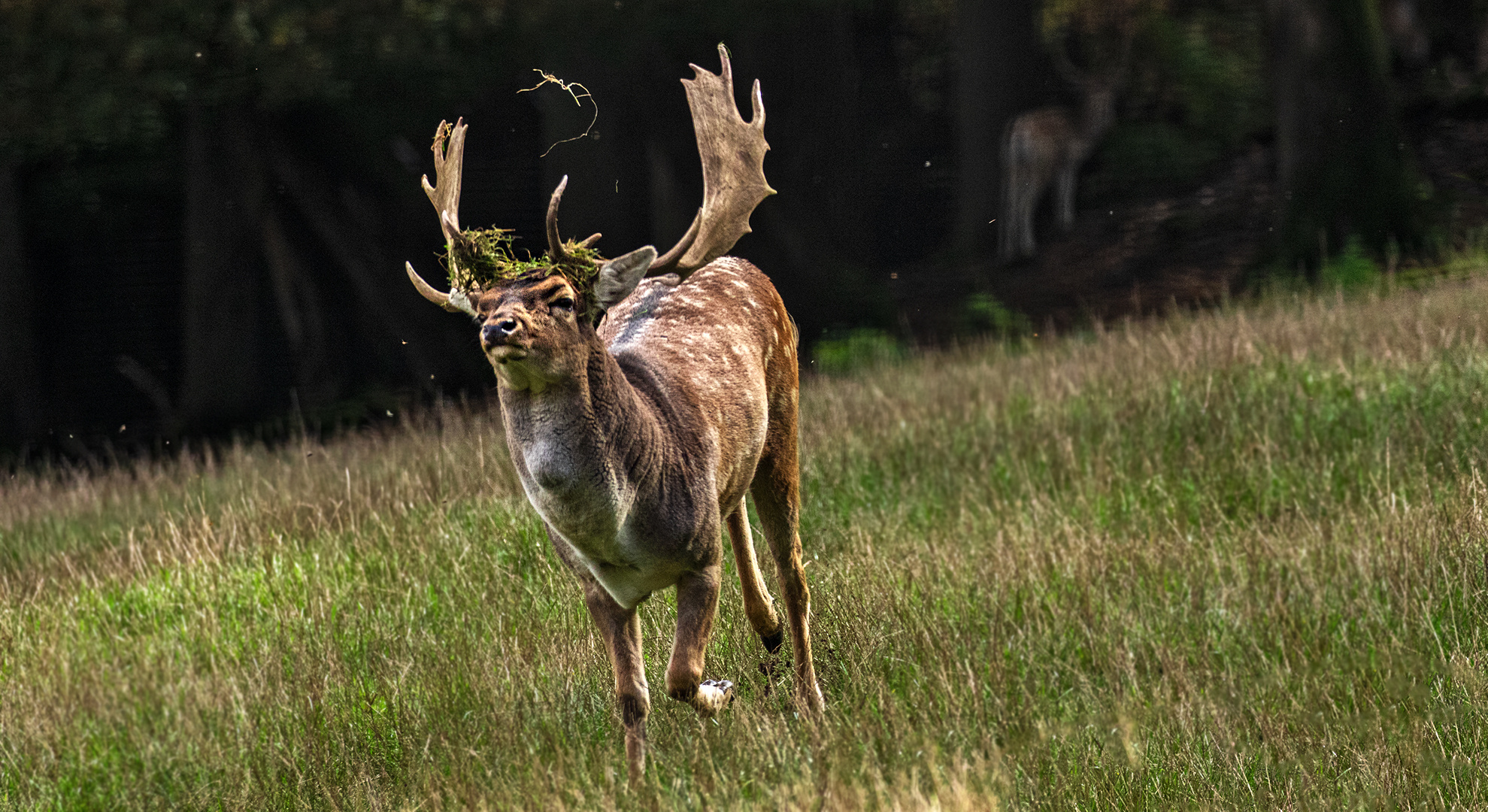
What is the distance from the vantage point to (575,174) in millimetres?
14008

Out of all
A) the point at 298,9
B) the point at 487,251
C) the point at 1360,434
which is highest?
the point at 298,9

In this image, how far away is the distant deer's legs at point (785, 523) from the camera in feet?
17.4

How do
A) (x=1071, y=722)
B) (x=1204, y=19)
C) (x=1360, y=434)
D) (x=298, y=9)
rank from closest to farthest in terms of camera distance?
(x=1071, y=722) → (x=1360, y=434) → (x=298, y=9) → (x=1204, y=19)

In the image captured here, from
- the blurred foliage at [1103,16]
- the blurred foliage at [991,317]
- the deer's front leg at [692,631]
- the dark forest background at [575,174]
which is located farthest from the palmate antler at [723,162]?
the blurred foliage at [1103,16]

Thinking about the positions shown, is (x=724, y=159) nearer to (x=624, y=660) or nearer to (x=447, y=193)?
(x=447, y=193)

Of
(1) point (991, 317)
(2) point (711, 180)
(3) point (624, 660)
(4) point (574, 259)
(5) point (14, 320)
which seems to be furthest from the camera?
(1) point (991, 317)

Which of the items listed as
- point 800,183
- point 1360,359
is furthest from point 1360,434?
point 800,183

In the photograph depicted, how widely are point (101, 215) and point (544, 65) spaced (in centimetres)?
535

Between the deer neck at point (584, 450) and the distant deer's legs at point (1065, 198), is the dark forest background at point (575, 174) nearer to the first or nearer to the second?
the distant deer's legs at point (1065, 198)

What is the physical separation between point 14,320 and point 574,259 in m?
13.5

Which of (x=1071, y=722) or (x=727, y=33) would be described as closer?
(x=1071, y=722)

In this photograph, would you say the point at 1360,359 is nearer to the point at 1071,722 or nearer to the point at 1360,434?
the point at 1360,434

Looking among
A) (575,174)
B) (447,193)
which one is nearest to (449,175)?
(447,193)

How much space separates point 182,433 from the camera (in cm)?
1497
